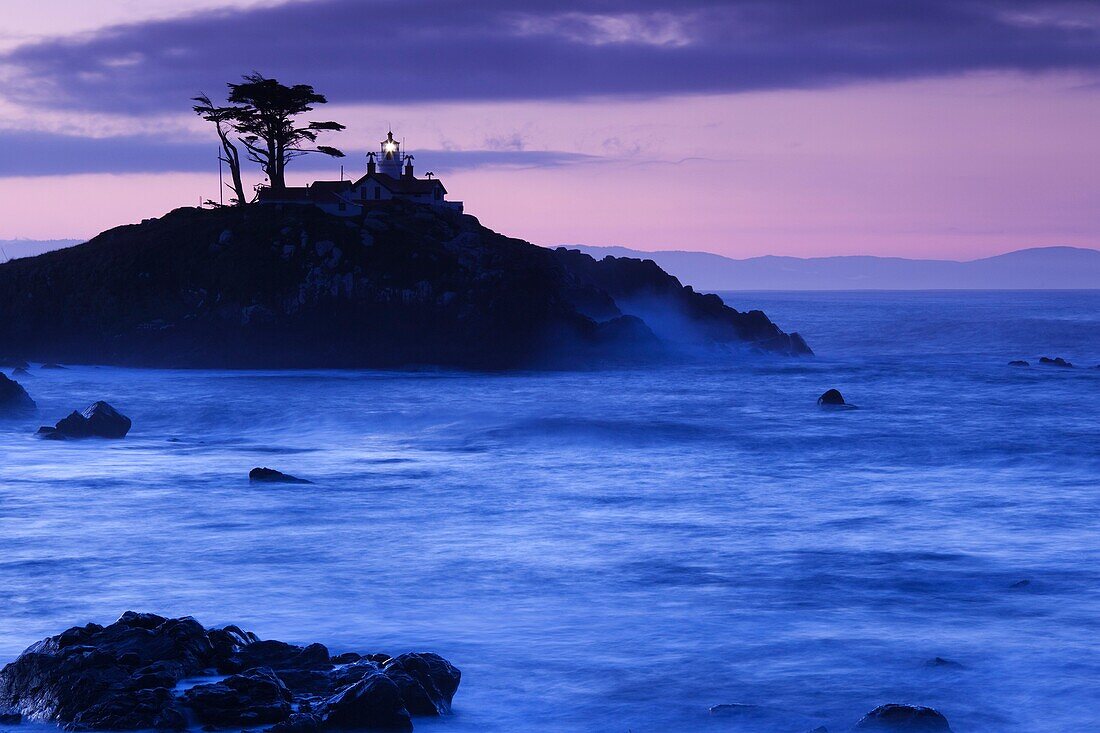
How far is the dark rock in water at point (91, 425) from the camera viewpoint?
1264 inches

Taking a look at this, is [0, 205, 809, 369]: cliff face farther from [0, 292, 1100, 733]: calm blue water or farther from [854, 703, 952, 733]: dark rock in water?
[854, 703, 952, 733]: dark rock in water

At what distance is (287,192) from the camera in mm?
66375

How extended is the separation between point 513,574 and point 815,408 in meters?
28.4

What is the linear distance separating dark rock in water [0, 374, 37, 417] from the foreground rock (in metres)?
28.6

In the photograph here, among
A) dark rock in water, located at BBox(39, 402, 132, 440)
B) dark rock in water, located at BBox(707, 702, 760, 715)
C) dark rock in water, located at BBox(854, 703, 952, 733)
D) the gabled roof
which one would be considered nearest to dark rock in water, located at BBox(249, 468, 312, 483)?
dark rock in water, located at BBox(39, 402, 132, 440)

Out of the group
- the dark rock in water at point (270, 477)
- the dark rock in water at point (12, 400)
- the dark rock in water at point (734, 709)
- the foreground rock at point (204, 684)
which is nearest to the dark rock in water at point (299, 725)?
the foreground rock at point (204, 684)

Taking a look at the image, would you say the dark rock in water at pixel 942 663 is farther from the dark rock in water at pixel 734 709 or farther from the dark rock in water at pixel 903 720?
the dark rock in water at pixel 734 709

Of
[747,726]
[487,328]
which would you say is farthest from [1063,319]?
[747,726]

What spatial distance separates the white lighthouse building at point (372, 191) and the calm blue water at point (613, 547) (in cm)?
2271

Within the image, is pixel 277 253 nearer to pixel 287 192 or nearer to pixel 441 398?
pixel 287 192

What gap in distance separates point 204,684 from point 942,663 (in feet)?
23.1

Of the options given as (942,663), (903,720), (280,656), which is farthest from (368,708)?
(942,663)

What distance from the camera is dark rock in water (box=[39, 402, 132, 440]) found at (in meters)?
32.1

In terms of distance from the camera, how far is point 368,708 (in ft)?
31.2
